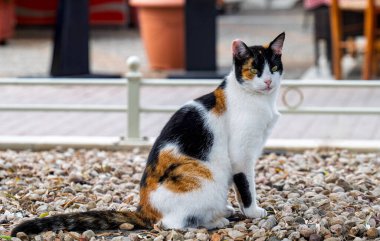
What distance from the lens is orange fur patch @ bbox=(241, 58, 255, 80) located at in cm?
521

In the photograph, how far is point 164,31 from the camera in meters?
13.8

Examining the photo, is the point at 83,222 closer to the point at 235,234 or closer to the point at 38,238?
the point at 38,238

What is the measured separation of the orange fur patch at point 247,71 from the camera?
521cm

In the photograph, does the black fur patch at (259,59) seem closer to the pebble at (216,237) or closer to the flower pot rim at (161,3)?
the pebble at (216,237)

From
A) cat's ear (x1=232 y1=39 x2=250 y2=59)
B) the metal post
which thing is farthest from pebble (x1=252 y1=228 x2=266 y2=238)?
the metal post

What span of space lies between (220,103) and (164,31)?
8.56 meters

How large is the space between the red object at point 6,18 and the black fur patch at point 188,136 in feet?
42.1

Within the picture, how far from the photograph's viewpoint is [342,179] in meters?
6.54

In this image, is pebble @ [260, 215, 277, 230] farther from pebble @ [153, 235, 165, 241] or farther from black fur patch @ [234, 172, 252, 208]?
pebble @ [153, 235, 165, 241]

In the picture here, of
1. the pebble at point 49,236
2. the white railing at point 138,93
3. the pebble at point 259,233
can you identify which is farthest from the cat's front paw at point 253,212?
the white railing at point 138,93

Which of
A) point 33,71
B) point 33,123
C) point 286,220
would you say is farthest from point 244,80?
point 33,71

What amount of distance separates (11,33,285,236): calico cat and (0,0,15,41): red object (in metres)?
12.9

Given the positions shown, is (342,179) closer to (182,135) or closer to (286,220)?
(286,220)

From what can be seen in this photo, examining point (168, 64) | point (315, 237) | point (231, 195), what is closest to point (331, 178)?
point (231, 195)
